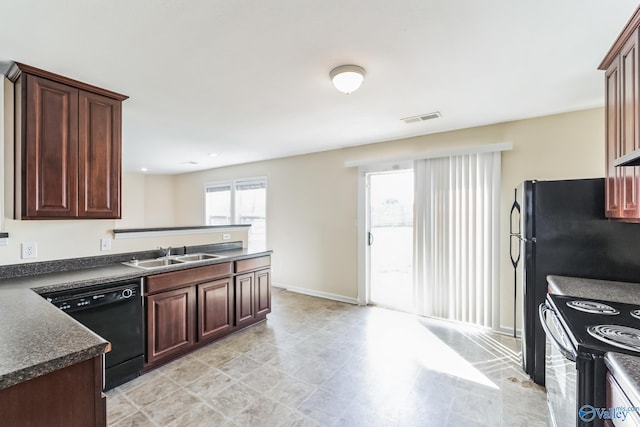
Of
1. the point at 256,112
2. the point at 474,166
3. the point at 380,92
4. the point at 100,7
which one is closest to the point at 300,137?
the point at 256,112

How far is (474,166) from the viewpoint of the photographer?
11.3 feet

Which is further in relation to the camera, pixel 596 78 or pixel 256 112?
pixel 256 112

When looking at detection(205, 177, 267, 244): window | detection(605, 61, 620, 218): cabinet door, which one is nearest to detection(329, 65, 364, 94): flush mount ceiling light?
detection(605, 61, 620, 218): cabinet door

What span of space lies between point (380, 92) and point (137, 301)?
8.92ft

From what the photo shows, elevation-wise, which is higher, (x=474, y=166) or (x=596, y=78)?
(x=596, y=78)

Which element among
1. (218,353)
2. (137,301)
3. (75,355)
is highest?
(75,355)

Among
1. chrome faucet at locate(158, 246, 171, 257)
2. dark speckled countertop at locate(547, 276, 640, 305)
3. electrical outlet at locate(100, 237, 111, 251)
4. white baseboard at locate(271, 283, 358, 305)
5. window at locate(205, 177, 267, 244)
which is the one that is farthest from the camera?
window at locate(205, 177, 267, 244)

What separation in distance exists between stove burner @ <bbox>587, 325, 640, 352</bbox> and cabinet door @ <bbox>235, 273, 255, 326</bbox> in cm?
298

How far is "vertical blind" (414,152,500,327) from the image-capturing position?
132 inches

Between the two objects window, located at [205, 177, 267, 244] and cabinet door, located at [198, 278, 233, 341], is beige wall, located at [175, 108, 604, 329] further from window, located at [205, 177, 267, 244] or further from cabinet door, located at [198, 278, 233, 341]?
cabinet door, located at [198, 278, 233, 341]

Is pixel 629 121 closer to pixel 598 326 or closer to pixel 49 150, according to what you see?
pixel 598 326

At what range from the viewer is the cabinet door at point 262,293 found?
3570mm

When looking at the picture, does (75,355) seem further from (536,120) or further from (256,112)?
(536,120)

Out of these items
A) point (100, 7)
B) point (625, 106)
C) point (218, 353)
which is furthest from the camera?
point (218, 353)
